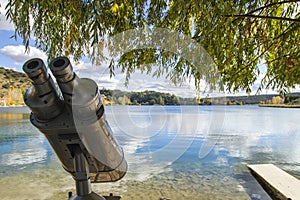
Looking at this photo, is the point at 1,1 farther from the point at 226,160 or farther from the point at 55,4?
the point at 226,160

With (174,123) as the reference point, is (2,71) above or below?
above

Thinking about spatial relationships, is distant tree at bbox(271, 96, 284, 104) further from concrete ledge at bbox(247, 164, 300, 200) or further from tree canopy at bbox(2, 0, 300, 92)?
concrete ledge at bbox(247, 164, 300, 200)

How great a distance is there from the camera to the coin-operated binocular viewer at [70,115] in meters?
0.77

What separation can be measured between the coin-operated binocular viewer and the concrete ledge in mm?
2362

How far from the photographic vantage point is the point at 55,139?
838 millimetres

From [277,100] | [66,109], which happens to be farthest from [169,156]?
[277,100]

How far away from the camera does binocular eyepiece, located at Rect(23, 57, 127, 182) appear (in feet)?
2.51

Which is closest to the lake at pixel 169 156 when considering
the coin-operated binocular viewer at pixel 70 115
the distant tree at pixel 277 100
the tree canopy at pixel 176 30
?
the coin-operated binocular viewer at pixel 70 115

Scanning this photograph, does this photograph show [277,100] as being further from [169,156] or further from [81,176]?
[81,176]

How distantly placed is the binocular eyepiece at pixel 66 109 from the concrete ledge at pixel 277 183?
2.40 m

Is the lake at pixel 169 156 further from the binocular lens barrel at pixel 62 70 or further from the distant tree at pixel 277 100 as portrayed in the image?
the distant tree at pixel 277 100

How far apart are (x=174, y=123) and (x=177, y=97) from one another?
17 cm

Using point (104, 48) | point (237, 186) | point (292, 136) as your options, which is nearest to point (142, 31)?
point (104, 48)

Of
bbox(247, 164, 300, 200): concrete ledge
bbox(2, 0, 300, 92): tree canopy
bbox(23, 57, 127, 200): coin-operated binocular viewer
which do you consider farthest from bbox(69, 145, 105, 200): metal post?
bbox(247, 164, 300, 200): concrete ledge
